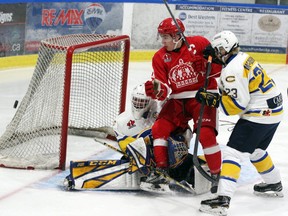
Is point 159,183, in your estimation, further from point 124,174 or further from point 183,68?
point 183,68

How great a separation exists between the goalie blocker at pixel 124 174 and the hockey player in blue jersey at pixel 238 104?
1.15 ft

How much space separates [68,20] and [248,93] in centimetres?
472

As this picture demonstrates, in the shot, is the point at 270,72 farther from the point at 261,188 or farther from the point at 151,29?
the point at 261,188

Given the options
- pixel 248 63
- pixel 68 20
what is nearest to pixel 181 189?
pixel 248 63

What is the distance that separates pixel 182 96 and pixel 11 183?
113cm

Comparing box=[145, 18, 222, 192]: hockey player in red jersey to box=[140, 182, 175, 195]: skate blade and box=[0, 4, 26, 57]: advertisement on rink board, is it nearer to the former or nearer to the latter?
box=[140, 182, 175, 195]: skate blade

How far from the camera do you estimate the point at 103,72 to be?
584 cm

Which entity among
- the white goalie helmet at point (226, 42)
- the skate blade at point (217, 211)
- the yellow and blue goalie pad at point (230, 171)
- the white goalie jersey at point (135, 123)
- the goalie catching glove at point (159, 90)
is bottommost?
the skate blade at point (217, 211)

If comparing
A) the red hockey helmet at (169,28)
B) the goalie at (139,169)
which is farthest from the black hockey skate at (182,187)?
the red hockey helmet at (169,28)

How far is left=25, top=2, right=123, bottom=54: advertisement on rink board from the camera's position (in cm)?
830

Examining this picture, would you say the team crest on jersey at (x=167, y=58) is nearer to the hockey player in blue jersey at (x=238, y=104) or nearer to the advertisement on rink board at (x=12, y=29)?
the hockey player in blue jersey at (x=238, y=104)

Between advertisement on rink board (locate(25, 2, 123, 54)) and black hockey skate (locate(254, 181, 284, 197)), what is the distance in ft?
14.1

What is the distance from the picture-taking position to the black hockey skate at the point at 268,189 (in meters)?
4.54

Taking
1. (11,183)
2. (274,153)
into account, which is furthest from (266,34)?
(11,183)
